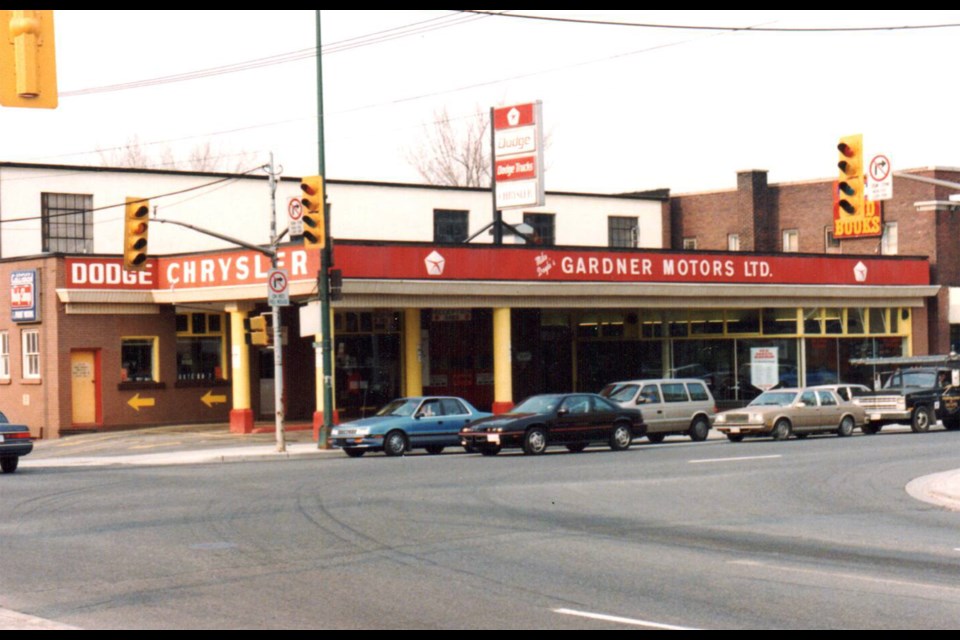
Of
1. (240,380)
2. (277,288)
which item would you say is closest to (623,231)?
(240,380)

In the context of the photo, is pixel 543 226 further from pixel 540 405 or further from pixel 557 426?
pixel 557 426

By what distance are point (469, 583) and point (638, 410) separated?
2102cm

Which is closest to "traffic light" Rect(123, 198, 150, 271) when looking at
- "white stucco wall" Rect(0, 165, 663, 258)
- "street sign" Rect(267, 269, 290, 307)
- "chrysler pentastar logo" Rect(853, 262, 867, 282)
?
"street sign" Rect(267, 269, 290, 307)

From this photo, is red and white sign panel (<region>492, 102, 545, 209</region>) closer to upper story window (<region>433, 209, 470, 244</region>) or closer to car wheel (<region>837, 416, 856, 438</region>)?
upper story window (<region>433, 209, 470, 244</region>)

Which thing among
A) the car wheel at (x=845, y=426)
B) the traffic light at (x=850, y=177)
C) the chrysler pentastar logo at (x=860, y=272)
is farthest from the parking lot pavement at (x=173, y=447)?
the traffic light at (x=850, y=177)

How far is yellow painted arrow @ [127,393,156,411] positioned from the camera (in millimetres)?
41969

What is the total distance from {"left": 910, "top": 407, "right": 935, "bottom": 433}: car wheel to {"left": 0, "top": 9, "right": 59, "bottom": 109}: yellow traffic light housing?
3270 centimetres

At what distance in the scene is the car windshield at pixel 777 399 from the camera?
36.3 metres

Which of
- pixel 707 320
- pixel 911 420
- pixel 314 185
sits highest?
pixel 314 185

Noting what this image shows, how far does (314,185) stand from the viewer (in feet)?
104

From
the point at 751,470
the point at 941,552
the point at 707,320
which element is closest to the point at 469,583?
the point at 941,552

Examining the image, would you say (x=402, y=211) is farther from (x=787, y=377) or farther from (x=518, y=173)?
(x=787, y=377)

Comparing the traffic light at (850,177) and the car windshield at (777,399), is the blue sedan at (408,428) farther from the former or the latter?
the traffic light at (850,177)

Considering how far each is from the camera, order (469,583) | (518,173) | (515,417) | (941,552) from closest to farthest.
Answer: (469,583) → (941,552) → (515,417) → (518,173)
